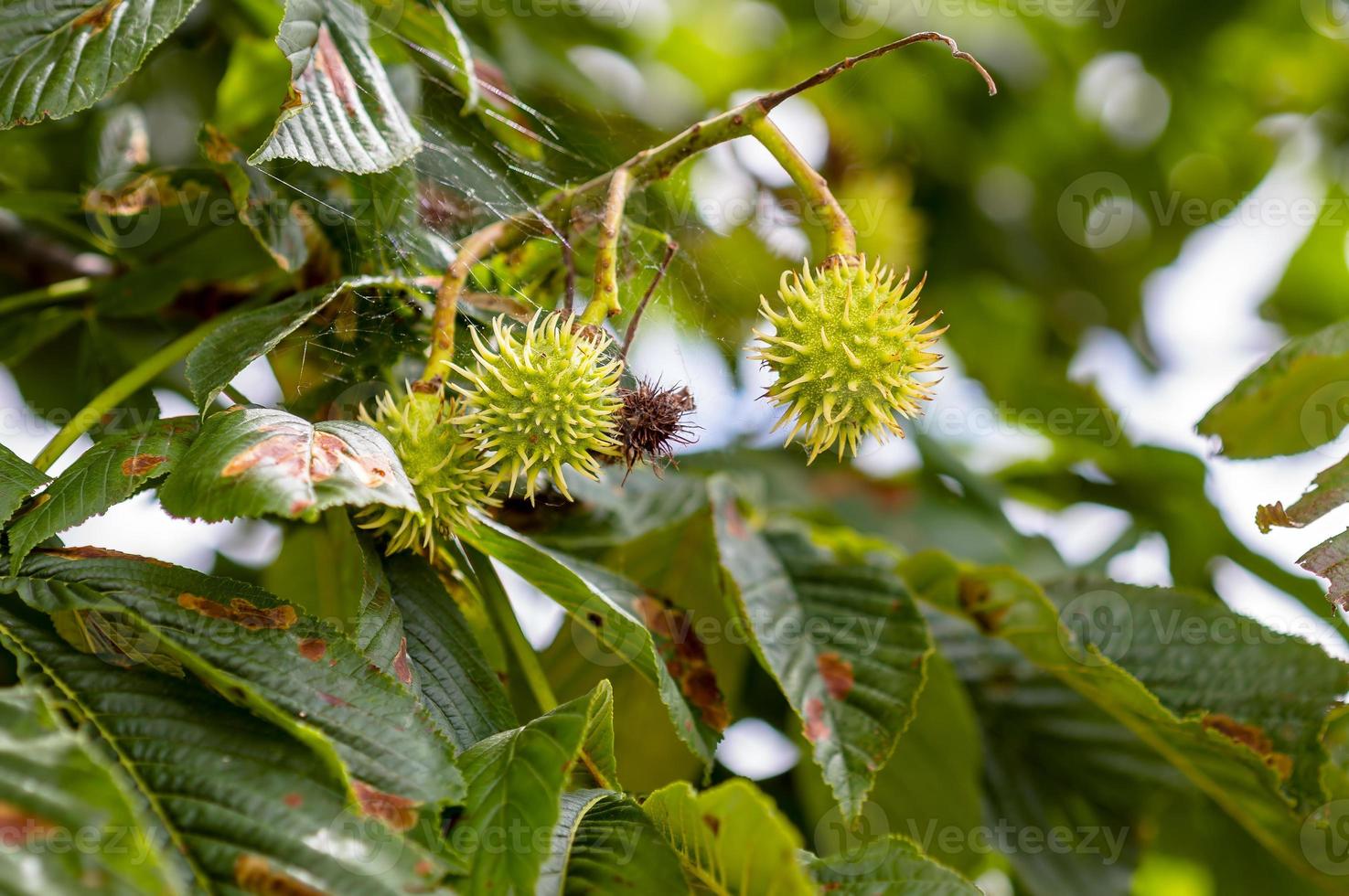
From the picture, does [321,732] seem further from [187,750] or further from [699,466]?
[699,466]

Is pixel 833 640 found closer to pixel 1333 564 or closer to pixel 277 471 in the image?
pixel 1333 564

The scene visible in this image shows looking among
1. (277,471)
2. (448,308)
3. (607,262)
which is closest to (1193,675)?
(607,262)

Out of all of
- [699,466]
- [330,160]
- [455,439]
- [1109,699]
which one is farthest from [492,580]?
[1109,699]

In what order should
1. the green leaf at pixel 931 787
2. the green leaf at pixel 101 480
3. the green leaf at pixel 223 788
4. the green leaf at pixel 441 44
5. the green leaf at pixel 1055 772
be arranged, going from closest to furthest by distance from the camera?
1. the green leaf at pixel 223 788
2. the green leaf at pixel 101 480
3. the green leaf at pixel 441 44
4. the green leaf at pixel 931 787
5. the green leaf at pixel 1055 772

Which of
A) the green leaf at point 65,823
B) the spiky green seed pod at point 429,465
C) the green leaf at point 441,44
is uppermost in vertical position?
the green leaf at point 441,44

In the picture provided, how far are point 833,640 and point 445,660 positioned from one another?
0.50 m

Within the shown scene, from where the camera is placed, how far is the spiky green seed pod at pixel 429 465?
1009 mm

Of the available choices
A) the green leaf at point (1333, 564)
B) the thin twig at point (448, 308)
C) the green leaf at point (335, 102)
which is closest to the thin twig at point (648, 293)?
the thin twig at point (448, 308)

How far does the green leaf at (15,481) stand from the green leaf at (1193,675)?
3.67ft

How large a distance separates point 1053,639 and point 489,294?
33.5 inches

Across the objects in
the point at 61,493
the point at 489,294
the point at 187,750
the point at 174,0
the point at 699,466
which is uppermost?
the point at 699,466

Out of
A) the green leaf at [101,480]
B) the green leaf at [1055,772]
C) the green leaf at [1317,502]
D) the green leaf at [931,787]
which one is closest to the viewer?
the green leaf at [101,480]

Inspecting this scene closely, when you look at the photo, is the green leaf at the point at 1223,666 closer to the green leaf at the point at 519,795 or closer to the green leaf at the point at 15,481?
the green leaf at the point at 519,795

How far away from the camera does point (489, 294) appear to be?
1.19 metres
